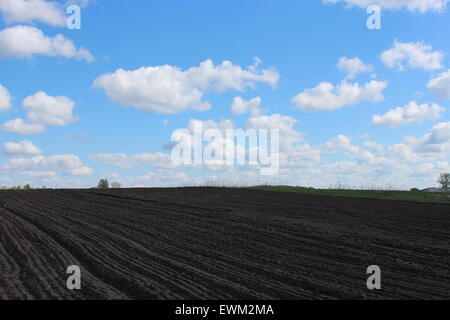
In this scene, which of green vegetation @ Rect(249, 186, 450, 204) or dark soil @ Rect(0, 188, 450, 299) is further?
green vegetation @ Rect(249, 186, 450, 204)

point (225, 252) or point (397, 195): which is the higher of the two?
point (397, 195)

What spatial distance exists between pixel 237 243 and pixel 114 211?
9.55 m

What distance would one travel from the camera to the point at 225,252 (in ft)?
36.3

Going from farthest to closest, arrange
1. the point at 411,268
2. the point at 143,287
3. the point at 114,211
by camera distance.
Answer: the point at 114,211, the point at 411,268, the point at 143,287

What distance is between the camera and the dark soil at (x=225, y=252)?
7961 millimetres

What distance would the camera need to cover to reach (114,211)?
798 inches

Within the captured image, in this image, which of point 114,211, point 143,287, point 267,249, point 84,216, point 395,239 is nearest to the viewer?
point 143,287

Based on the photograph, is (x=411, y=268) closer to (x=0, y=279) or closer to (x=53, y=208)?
(x=0, y=279)

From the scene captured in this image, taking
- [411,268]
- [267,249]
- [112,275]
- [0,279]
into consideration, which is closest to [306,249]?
[267,249]

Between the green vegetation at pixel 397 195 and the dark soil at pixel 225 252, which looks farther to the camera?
the green vegetation at pixel 397 195

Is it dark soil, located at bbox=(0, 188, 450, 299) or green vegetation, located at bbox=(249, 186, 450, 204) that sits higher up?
green vegetation, located at bbox=(249, 186, 450, 204)

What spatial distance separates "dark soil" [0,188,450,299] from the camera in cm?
796

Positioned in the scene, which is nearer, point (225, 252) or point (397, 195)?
point (225, 252)

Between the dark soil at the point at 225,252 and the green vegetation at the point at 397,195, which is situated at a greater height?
the green vegetation at the point at 397,195
